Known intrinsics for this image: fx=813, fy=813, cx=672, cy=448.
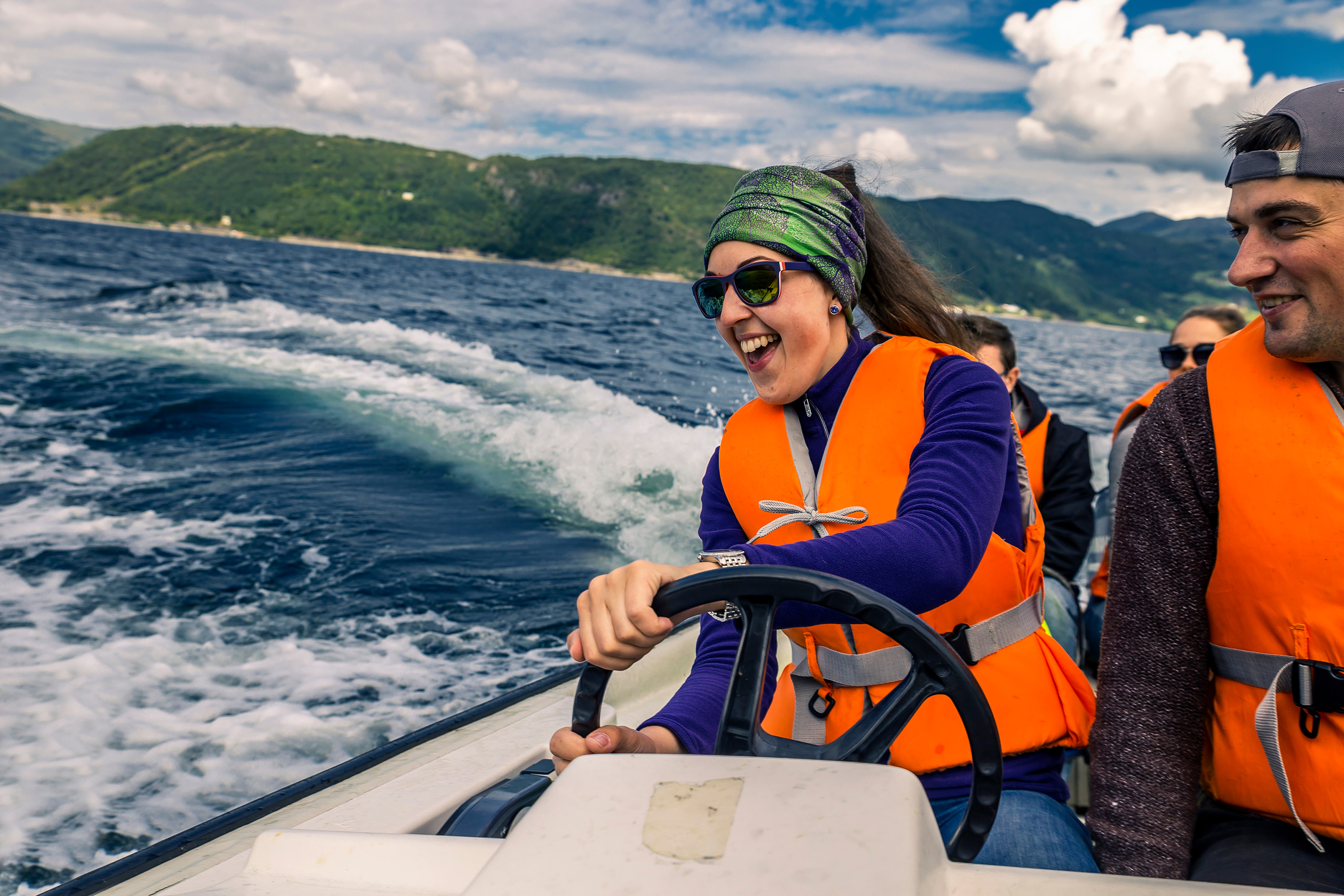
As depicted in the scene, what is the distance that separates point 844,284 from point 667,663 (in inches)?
71.7

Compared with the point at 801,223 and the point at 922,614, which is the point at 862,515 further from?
the point at 801,223

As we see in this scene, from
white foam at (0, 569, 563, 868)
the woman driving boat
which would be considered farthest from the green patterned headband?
white foam at (0, 569, 563, 868)

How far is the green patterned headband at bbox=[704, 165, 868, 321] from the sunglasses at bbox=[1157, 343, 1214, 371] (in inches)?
106

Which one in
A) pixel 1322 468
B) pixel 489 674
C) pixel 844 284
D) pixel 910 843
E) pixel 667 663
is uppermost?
pixel 844 284

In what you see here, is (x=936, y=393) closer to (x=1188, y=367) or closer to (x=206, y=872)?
(x=206, y=872)

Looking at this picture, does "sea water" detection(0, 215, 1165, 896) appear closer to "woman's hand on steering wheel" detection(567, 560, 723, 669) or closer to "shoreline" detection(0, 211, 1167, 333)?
"woman's hand on steering wheel" detection(567, 560, 723, 669)

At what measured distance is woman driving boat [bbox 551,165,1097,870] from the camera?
122 cm

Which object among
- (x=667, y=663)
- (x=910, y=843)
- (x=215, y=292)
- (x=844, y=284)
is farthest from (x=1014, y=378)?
(x=215, y=292)

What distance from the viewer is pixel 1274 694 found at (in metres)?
1.22

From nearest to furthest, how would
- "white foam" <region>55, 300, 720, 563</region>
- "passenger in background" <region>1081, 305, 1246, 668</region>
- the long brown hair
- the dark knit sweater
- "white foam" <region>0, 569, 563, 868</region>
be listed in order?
the dark knit sweater, the long brown hair, "white foam" <region>0, 569, 563, 868</region>, "passenger in background" <region>1081, 305, 1246, 668</region>, "white foam" <region>55, 300, 720, 563</region>

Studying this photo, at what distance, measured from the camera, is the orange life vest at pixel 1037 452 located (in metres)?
3.73

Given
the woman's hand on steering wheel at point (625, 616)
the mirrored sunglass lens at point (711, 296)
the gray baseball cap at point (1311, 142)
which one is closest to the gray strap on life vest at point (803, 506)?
the mirrored sunglass lens at point (711, 296)

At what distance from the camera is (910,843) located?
868 millimetres

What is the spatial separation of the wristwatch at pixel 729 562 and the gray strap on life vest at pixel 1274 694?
2.71 ft
